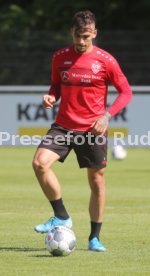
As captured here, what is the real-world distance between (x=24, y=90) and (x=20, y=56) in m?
3.85

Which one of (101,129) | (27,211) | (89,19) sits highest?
(89,19)

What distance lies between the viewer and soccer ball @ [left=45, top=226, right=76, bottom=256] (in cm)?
933

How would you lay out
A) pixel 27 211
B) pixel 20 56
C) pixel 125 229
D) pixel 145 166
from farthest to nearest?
pixel 20 56, pixel 145 166, pixel 27 211, pixel 125 229

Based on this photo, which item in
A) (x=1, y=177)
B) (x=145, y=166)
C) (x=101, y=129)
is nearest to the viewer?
(x=101, y=129)

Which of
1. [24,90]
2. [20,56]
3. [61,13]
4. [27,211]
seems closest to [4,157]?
[24,90]

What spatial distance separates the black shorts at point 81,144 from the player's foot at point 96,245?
735 millimetres

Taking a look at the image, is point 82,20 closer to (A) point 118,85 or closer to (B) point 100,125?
(A) point 118,85

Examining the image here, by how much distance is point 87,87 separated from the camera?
987 cm

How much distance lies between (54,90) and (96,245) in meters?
1.64

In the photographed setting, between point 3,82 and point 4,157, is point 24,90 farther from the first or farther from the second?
point 3,82

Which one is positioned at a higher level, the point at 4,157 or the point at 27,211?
the point at 27,211

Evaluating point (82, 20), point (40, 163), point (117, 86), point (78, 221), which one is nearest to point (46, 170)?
point (40, 163)

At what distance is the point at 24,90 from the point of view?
83.7 ft

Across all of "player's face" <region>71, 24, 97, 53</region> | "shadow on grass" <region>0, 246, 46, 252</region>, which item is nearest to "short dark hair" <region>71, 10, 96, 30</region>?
"player's face" <region>71, 24, 97, 53</region>
